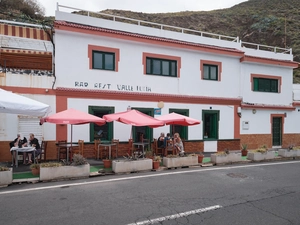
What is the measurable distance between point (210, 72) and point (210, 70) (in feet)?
0.43

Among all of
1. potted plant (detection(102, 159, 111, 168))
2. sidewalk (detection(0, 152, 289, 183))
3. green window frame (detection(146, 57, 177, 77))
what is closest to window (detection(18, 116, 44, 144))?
sidewalk (detection(0, 152, 289, 183))

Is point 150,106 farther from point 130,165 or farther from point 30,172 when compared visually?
point 30,172

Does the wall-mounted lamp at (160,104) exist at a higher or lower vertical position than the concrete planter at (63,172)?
higher

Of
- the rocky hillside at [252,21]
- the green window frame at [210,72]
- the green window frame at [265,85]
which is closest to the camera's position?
the green window frame at [210,72]

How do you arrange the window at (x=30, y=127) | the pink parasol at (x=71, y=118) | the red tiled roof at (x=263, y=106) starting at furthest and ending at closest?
the red tiled roof at (x=263, y=106)
the window at (x=30, y=127)
the pink parasol at (x=71, y=118)

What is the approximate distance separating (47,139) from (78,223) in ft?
25.9

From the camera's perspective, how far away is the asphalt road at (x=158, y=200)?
525cm

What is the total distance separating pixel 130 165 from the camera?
9945 millimetres

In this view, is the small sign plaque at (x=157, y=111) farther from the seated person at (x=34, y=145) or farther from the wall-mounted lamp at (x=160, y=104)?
the seated person at (x=34, y=145)

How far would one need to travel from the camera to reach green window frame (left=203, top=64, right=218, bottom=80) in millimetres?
16281

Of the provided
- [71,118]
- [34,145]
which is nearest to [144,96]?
[71,118]

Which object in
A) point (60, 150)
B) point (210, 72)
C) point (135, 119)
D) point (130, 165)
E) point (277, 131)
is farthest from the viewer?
point (277, 131)

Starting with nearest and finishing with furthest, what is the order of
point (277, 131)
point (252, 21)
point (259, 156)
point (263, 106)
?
point (259, 156) < point (263, 106) < point (277, 131) < point (252, 21)

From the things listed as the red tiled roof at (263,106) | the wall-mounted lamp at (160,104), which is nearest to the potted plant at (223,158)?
the wall-mounted lamp at (160,104)
